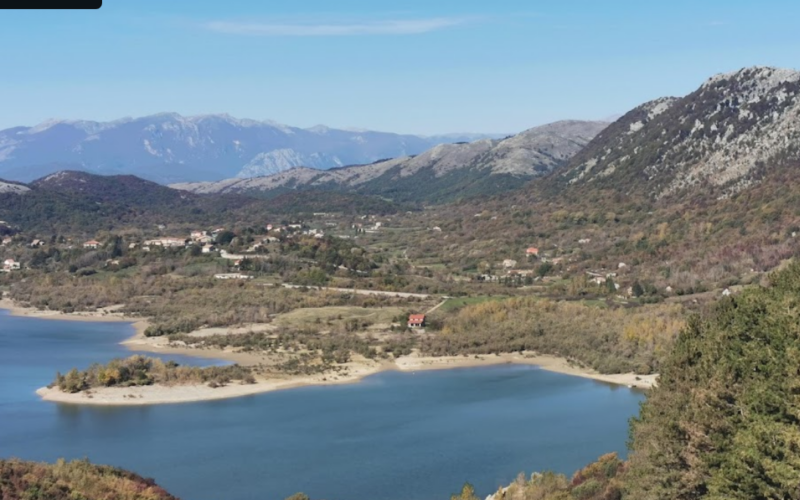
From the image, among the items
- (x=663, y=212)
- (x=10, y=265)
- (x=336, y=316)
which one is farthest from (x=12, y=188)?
(x=663, y=212)

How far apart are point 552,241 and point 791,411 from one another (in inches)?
2571

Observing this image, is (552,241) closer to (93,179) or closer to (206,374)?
(206,374)

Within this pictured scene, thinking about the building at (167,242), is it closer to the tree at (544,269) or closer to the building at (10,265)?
the building at (10,265)

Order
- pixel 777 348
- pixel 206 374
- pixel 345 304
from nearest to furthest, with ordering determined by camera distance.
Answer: pixel 777 348, pixel 206 374, pixel 345 304

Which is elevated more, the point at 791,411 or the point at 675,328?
the point at 791,411

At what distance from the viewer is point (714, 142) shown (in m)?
84.6

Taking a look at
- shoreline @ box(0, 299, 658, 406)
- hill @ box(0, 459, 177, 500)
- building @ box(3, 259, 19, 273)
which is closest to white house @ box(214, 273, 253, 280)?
shoreline @ box(0, 299, 658, 406)

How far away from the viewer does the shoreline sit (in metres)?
33.6

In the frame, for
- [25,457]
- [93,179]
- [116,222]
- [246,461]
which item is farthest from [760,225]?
[93,179]

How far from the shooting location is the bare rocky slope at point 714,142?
76.5 metres

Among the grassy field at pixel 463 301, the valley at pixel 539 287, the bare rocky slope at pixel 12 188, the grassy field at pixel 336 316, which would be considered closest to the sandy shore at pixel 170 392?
the valley at pixel 539 287

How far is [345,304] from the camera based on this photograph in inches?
2119

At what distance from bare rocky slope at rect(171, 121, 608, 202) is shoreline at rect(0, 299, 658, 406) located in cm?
8797

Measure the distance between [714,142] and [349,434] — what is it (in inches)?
2604
